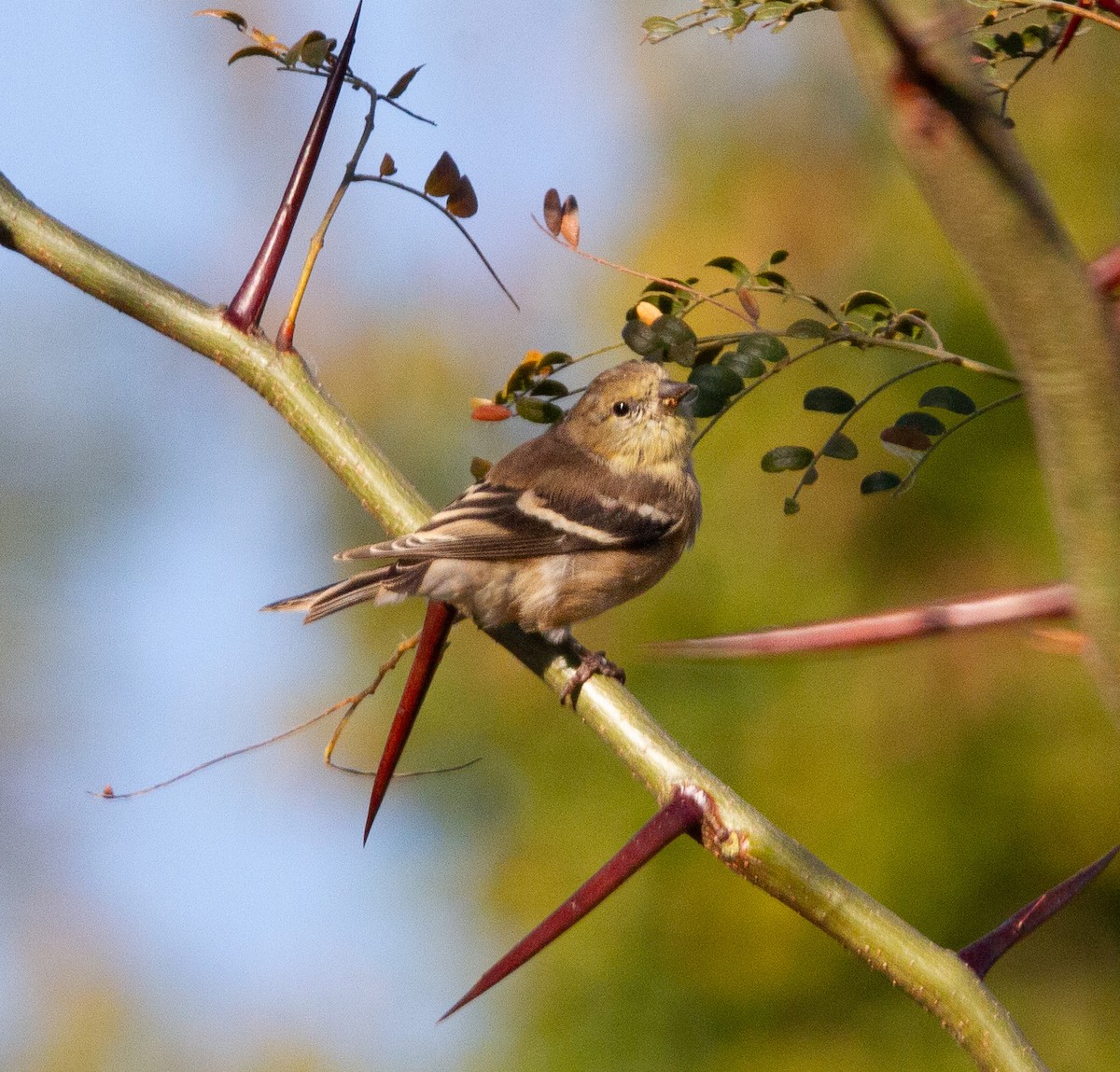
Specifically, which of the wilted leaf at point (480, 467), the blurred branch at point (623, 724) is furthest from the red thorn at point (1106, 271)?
the wilted leaf at point (480, 467)

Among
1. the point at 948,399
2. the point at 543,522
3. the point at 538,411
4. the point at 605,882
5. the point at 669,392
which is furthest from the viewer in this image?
the point at 669,392

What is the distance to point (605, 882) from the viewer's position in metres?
1.08

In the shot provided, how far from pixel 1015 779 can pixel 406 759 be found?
8.25 ft

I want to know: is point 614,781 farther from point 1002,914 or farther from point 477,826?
point 1002,914

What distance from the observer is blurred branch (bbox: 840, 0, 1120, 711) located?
42 centimetres

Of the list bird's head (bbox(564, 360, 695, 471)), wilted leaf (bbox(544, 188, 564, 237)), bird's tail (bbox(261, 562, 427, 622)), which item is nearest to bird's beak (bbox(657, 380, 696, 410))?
bird's head (bbox(564, 360, 695, 471))

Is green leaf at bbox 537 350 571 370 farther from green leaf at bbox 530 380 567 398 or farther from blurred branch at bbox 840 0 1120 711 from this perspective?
blurred branch at bbox 840 0 1120 711

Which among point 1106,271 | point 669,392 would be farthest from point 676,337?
point 669,392

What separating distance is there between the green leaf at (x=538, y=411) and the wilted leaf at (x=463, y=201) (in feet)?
0.96

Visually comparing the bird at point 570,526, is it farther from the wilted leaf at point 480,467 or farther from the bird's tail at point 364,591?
the wilted leaf at point 480,467

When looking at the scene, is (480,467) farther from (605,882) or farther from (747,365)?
(605,882)

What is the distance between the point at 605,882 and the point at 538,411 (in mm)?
857

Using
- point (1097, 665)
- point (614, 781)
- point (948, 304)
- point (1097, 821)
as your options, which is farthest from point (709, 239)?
point (1097, 665)

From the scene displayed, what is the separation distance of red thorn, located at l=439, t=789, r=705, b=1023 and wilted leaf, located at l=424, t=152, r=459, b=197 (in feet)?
2.77
